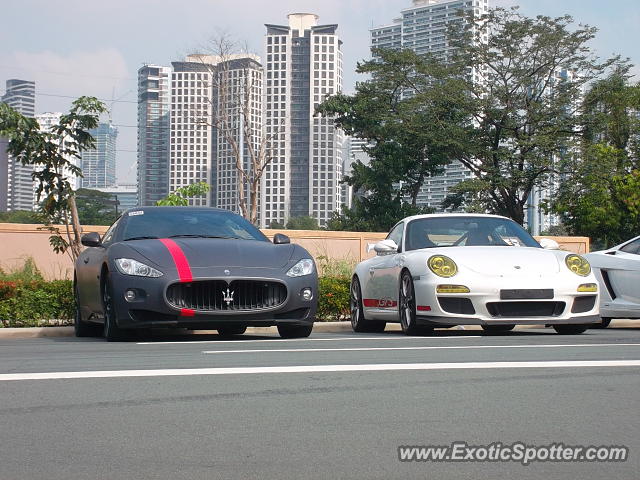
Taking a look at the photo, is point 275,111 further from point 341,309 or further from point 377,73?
point 341,309

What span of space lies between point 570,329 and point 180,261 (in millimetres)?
4602

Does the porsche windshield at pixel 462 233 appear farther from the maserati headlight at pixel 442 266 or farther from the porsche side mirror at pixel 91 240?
the porsche side mirror at pixel 91 240

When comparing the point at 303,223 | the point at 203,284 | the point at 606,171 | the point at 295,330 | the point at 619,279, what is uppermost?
the point at 606,171

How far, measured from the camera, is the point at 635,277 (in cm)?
1370

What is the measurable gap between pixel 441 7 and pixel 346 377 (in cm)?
13705

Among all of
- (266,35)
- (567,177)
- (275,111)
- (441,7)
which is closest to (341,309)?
(567,177)

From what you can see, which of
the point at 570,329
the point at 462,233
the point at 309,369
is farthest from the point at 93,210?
the point at 309,369

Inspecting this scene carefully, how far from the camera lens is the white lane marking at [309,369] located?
23.4ft

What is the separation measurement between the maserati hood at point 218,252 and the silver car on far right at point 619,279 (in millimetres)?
4940

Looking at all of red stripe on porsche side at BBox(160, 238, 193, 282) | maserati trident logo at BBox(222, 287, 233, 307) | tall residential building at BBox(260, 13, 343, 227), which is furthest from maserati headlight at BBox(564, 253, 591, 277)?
tall residential building at BBox(260, 13, 343, 227)

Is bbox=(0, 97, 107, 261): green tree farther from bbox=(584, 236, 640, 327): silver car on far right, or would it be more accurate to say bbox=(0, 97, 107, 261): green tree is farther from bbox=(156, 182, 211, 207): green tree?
bbox=(156, 182, 211, 207): green tree

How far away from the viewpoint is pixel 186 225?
11688mm

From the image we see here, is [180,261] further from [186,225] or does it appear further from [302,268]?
[186,225]

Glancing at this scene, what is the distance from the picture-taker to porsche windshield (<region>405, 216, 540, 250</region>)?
12.9 m
